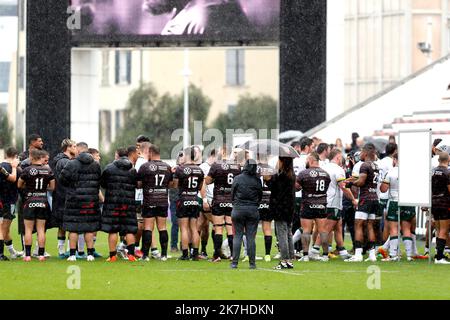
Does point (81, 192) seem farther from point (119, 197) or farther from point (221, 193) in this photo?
point (221, 193)

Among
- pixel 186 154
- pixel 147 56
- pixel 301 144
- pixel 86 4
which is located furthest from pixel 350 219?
pixel 147 56

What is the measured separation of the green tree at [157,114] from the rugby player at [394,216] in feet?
161

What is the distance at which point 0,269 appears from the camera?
842 inches

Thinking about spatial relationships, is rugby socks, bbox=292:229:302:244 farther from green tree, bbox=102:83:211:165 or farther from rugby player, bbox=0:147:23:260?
green tree, bbox=102:83:211:165

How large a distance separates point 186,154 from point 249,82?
6323 centimetres

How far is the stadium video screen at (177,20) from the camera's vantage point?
115 feet

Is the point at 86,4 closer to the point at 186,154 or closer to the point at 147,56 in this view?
the point at 186,154

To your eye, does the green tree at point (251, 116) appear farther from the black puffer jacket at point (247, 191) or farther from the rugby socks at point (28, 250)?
the black puffer jacket at point (247, 191)

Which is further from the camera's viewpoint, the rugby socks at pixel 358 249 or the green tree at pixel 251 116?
the green tree at pixel 251 116

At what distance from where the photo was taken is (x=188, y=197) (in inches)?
930

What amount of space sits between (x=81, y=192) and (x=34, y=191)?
835 millimetres

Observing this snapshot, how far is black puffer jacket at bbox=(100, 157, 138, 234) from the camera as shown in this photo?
2311 centimetres

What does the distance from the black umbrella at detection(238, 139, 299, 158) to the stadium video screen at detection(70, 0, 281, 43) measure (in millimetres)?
9657

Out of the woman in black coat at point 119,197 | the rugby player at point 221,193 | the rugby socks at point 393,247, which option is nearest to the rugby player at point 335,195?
the rugby socks at point 393,247
